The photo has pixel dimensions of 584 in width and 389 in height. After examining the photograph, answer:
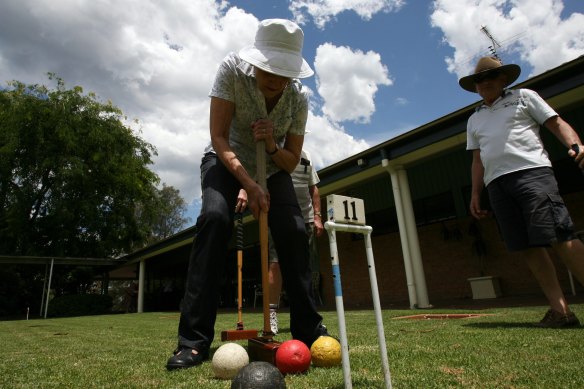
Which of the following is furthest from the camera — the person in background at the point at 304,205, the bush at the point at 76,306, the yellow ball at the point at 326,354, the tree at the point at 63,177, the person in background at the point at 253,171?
the tree at the point at 63,177

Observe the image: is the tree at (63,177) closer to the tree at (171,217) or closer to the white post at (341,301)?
the tree at (171,217)

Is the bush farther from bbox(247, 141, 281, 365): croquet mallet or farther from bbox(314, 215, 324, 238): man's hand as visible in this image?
bbox(247, 141, 281, 365): croquet mallet

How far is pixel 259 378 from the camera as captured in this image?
4.58ft

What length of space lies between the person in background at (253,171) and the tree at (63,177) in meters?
22.6

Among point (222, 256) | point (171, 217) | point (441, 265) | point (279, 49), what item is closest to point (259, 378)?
point (222, 256)

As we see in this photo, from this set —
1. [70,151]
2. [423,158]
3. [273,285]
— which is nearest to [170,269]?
[70,151]

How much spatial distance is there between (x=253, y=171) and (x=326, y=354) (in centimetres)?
127

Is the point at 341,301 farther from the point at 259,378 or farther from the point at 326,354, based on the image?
the point at 326,354

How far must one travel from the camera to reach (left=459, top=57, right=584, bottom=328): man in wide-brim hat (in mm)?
2832

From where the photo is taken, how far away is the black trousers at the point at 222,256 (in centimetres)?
221

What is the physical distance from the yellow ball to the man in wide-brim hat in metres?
1.79

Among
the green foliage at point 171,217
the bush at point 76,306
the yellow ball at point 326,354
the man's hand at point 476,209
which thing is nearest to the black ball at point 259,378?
the yellow ball at point 326,354

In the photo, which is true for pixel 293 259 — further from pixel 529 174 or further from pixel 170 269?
pixel 170 269

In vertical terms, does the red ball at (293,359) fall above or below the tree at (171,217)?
below
